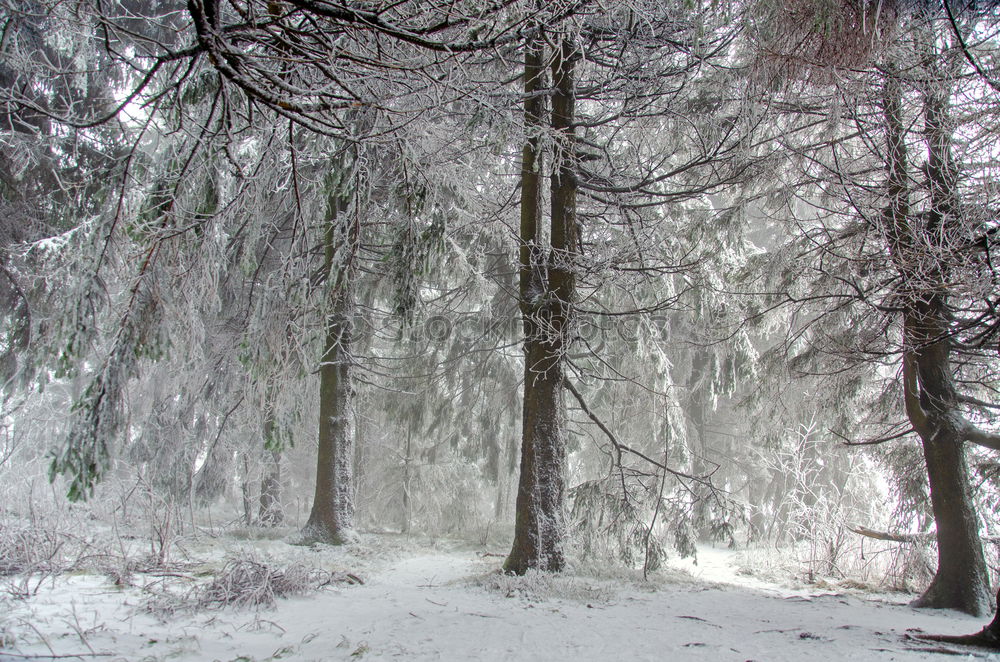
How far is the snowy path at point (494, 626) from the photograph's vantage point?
3.27 meters

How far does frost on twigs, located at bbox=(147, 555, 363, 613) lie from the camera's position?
392 cm

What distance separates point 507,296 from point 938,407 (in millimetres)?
5477

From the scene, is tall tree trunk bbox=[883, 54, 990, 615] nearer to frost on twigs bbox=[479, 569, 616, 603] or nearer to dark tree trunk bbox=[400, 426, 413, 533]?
frost on twigs bbox=[479, 569, 616, 603]

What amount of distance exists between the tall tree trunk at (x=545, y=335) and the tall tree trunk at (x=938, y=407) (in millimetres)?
3154

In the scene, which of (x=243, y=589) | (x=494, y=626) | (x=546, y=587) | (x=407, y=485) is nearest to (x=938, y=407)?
(x=546, y=587)

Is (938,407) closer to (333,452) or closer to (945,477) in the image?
(945,477)

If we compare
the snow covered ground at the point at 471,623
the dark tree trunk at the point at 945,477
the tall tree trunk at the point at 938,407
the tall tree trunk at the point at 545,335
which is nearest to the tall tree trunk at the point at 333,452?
the snow covered ground at the point at 471,623

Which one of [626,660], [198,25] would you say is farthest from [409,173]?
[626,660]

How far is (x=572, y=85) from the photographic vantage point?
6727 mm

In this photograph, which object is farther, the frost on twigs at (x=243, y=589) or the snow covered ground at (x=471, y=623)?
the frost on twigs at (x=243, y=589)

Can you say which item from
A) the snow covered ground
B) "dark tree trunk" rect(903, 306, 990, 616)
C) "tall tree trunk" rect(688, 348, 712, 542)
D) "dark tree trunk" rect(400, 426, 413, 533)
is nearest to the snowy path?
the snow covered ground

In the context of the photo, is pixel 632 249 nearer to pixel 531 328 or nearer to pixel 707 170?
pixel 531 328

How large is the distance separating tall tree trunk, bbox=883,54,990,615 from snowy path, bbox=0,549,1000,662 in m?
0.45

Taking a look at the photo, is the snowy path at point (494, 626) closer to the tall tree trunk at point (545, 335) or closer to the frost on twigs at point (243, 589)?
the frost on twigs at point (243, 589)
